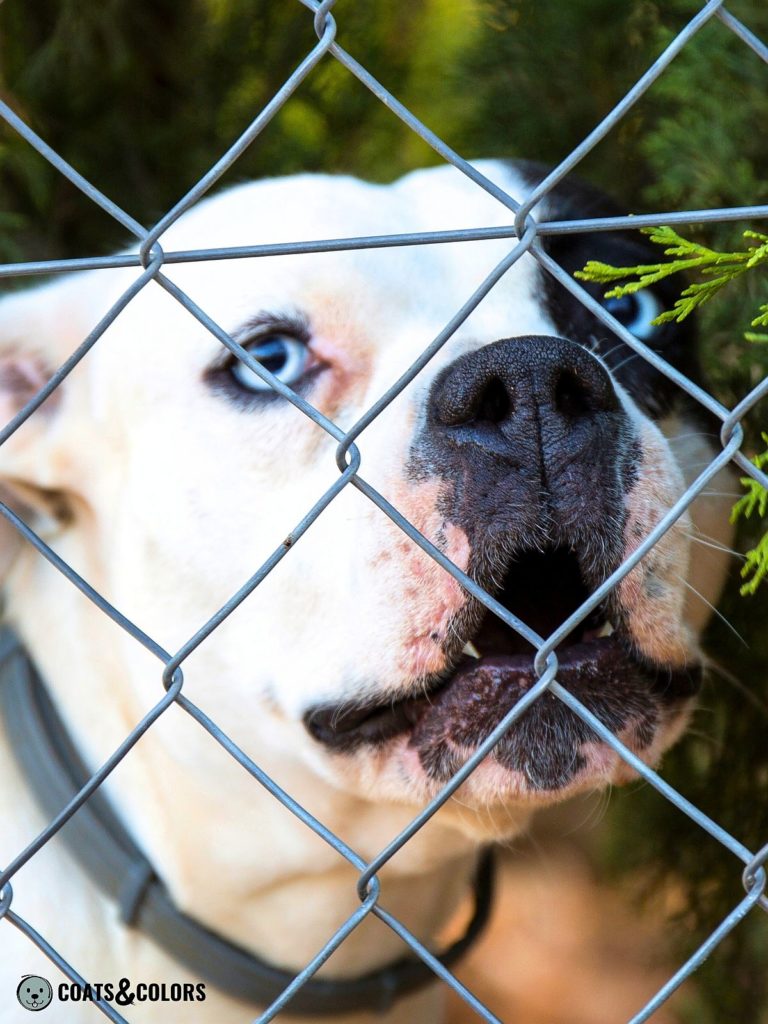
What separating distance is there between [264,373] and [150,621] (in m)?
0.82

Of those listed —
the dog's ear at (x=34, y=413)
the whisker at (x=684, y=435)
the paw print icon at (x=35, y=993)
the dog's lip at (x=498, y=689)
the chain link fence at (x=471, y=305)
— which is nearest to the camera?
the chain link fence at (x=471, y=305)

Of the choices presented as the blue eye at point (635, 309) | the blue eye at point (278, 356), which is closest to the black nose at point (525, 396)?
the blue eye at point (278, 356)

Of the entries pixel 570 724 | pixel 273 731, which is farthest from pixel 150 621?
pixel 570 724

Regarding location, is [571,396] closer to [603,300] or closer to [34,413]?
[603,300]

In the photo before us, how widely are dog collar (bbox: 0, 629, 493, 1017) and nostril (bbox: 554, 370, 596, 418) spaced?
106 centimetres

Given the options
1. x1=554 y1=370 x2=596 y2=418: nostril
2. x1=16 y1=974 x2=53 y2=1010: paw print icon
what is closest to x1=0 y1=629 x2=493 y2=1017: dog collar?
x1=16 y1=974 x2=53 y2=1010: paw print icon

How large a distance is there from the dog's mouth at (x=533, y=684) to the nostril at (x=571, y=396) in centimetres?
17

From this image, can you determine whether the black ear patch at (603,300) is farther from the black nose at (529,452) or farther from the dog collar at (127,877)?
the dog collar at (127,877)

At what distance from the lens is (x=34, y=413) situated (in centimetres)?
196

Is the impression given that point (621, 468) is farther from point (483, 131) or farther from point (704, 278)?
point (483, 131)

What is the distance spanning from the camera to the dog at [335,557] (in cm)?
139

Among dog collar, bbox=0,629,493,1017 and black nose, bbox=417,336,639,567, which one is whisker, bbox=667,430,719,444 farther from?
dog collar, bbox=0,629,493,1017

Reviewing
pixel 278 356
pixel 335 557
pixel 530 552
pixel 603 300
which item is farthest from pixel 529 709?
pixel 603 300

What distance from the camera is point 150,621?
184 cm
